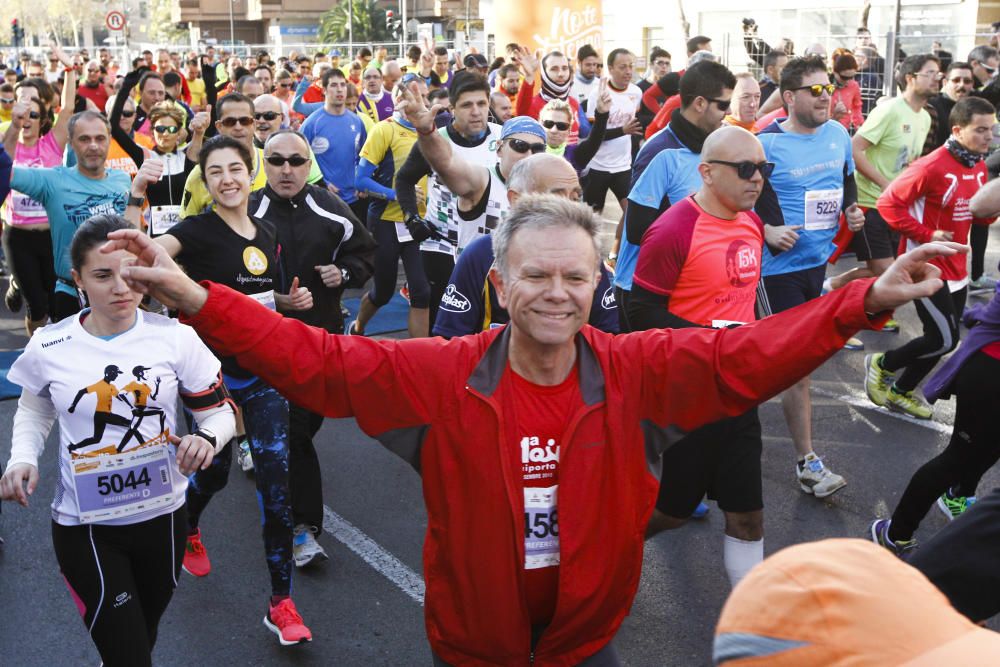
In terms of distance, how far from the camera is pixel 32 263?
850 cm

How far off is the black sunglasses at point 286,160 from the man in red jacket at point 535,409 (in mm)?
2650

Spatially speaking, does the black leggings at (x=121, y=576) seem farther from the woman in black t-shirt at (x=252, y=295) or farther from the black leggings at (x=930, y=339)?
the black leggings at (x=930, y=339)

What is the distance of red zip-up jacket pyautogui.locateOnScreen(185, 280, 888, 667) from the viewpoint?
2.57 m

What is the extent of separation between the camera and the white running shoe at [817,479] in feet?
19.8

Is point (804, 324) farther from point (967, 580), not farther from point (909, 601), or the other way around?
point (909, 601)

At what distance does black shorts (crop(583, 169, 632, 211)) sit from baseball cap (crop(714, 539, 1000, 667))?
10753 millimetres

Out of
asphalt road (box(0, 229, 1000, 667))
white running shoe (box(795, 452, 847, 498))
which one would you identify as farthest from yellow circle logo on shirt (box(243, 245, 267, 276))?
white running shoe (box(795, 452, 847, 498))

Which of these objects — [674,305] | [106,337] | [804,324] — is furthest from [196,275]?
[804,324]

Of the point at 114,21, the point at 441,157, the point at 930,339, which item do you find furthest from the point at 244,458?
the point at 114,21

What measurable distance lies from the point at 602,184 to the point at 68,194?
6.39 m

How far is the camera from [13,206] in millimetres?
8422

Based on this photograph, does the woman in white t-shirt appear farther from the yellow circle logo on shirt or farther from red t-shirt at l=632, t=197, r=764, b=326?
red t-shirt at l=632, t=197, r=764, b=326

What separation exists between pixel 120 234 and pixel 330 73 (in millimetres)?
8821

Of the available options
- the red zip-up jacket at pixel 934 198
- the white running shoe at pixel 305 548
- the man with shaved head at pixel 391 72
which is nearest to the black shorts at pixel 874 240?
the red zip-up jacket at pixel 934 198
